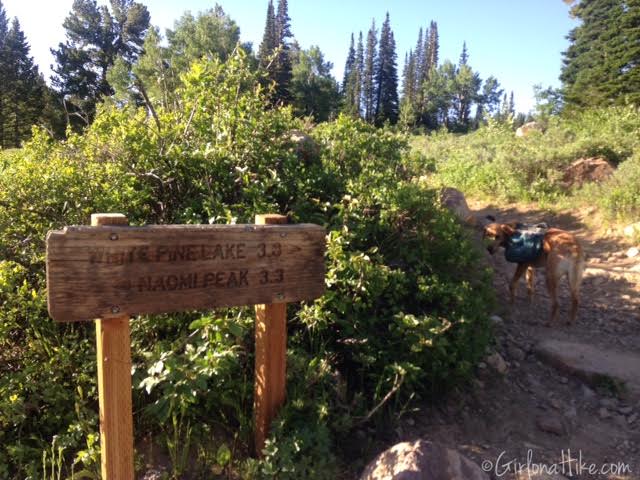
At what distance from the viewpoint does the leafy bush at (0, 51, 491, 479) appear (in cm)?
267

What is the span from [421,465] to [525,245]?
4.42 m

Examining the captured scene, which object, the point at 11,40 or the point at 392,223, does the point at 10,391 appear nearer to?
the point at 392,223

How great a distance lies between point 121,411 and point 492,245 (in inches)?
208

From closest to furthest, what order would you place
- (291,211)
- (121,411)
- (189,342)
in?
1. (121,411)
2. (189,342)
3. (291,211)

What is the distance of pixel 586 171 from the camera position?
11.2 m

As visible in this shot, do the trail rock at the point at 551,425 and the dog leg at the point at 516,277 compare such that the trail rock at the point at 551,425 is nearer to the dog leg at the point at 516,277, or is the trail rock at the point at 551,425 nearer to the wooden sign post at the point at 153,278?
the wooden sign post at the point at 153,278

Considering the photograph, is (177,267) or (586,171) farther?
(586,171)

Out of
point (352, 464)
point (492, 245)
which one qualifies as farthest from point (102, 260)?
point (492, 245)

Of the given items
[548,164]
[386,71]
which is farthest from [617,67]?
[386,71]

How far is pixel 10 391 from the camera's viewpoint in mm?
2727

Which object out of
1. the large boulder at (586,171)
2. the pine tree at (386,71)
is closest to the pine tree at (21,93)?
the large boulder at (586,171)

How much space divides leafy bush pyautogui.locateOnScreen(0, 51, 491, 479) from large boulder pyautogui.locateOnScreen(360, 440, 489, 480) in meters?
0.33

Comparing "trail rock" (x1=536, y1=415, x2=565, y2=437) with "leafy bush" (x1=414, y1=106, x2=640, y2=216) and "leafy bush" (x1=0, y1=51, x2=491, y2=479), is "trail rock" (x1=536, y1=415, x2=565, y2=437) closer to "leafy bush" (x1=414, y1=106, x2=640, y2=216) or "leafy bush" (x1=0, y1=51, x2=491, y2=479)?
"leafy bush" (x1=0, y1=51, x2=491, y2=479)

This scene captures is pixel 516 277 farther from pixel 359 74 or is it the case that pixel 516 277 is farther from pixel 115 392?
pixel 359 74
